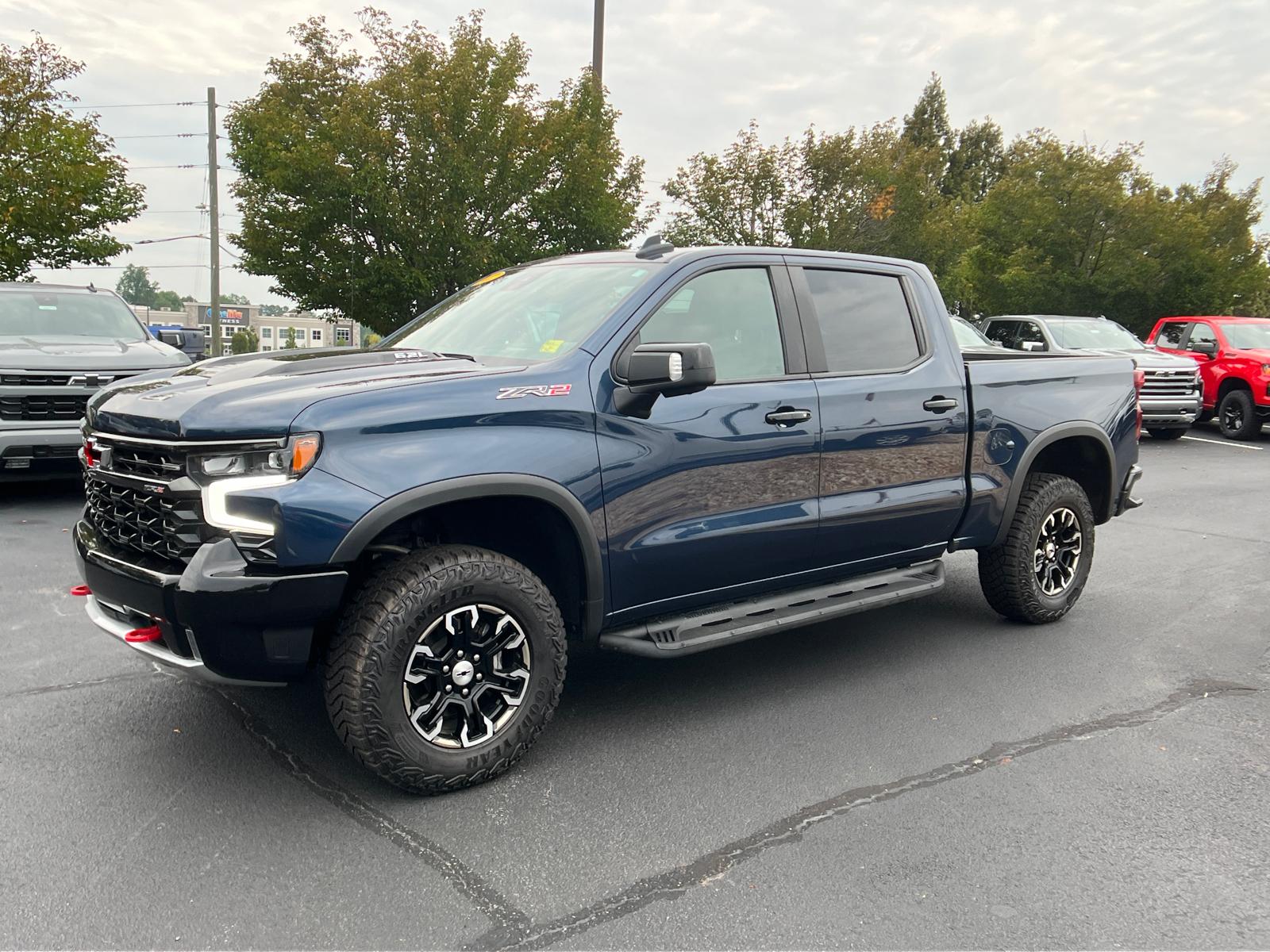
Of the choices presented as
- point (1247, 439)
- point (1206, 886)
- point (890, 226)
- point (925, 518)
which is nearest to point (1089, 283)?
point (890, 226)

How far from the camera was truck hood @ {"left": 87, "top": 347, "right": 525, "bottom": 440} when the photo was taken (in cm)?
296

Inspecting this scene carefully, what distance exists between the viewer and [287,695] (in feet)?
13.3

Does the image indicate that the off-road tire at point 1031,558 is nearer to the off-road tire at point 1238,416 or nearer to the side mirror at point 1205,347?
the off-road tire at point 1238,416

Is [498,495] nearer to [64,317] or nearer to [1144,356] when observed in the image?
[64,317]

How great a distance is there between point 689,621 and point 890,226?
27306 millimetres

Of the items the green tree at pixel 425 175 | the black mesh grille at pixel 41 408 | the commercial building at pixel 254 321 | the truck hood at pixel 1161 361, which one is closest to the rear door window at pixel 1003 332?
the truck hood at pixel 1161 361

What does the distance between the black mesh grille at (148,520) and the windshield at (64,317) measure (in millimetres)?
→ 6389

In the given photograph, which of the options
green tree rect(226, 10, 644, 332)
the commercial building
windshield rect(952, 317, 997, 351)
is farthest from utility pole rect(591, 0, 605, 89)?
the commercial building

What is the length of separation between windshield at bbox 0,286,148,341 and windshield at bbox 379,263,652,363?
19.3 ft

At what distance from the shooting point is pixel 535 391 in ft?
11.1

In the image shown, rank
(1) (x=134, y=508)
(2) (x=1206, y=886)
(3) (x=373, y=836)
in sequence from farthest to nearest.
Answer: (1) (x=134, y=508)
(3) (x=373, y=836)
(2) (x=1206, y=886)

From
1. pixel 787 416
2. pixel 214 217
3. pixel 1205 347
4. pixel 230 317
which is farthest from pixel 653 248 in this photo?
pixel 230 317

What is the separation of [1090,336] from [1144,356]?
2.81ft

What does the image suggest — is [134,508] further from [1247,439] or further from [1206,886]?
[1247,439]
